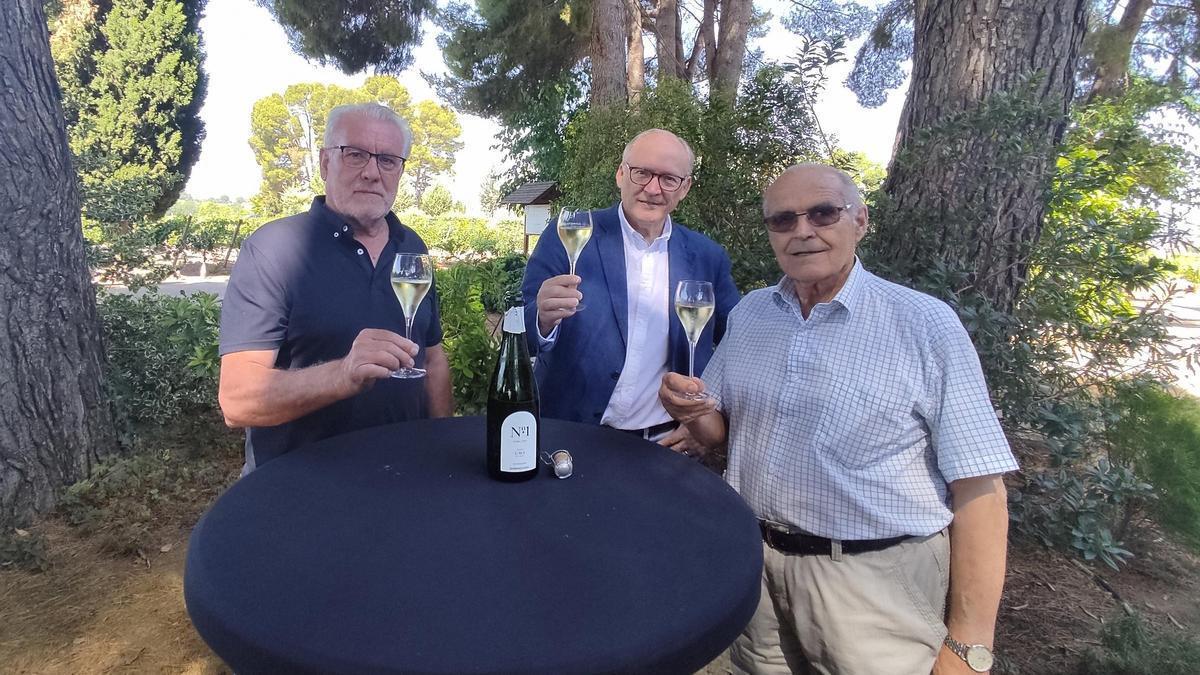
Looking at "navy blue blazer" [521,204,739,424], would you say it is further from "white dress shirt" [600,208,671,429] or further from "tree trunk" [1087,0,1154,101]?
"tree trunk" [1087,0,1154,101]

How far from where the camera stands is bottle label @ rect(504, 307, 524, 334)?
163 cm

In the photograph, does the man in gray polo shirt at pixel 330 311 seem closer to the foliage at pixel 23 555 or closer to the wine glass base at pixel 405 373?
the wine glass base at pixel 405 373

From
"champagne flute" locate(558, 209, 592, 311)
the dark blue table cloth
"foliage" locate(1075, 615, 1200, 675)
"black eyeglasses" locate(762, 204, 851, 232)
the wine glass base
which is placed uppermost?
"black eyeglasses" locate(762, 204, 851, 232)

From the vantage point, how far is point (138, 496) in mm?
4008

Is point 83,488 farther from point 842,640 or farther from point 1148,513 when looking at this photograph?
point 1148,513

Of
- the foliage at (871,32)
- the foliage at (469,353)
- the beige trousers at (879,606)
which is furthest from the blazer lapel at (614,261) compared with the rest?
the foliage at (871,32)

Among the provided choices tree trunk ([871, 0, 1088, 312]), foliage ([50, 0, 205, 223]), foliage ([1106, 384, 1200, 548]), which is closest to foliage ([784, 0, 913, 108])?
tree trunk ([871, 0, 1088, 312])

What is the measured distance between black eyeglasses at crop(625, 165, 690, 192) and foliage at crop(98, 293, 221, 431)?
11.3 feet

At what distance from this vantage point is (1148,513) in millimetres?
3020

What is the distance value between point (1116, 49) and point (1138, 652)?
9435 mm

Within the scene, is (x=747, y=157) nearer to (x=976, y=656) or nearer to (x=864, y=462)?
(x=864, y=462)

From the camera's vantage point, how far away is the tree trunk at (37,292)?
3330 millimetres

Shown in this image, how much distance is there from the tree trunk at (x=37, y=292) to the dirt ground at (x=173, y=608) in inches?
17.0

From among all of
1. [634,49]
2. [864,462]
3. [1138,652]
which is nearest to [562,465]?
[864,462]
